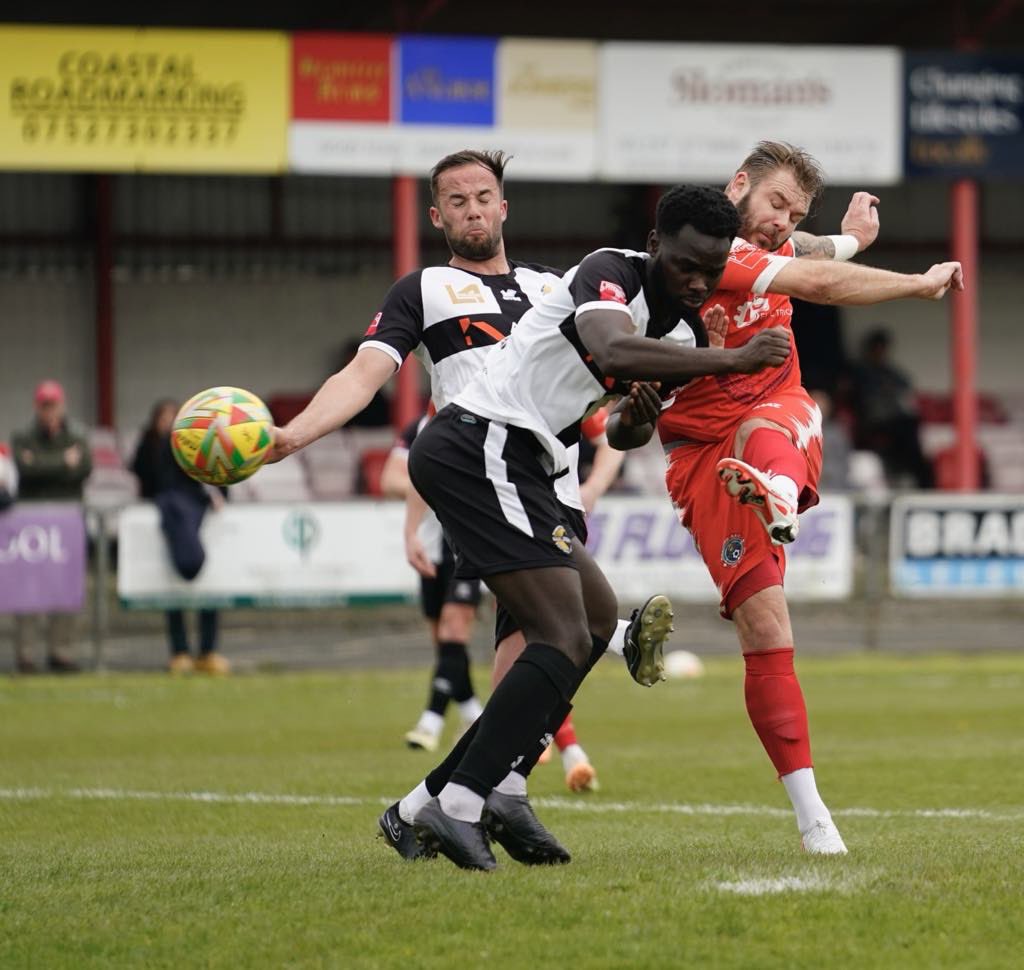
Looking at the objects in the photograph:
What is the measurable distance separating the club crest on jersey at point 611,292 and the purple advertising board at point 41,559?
432 inches

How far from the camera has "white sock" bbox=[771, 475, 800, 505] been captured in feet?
20.1

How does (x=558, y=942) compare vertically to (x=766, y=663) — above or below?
below

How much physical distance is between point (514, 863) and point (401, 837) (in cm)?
38

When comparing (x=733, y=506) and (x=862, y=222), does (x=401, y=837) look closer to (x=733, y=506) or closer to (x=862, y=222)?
(x=733, y=506)

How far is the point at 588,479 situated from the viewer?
10.1m

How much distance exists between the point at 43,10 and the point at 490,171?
2388 cm

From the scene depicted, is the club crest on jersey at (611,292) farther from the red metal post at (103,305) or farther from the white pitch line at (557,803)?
the red metal post at (103,305)

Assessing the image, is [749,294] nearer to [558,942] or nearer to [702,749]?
[558,942]

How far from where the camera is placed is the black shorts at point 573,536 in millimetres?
6496

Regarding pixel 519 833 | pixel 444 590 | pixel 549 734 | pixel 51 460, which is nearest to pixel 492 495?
pixel 549 734

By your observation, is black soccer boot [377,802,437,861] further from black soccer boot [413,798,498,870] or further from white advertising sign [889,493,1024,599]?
white advertising sign [889,493,1024,599]

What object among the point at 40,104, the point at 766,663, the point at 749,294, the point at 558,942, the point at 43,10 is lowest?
the point at 558,942

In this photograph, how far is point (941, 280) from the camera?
614 centimetres

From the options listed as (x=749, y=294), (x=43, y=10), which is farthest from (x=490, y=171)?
(x=43, y=10)
